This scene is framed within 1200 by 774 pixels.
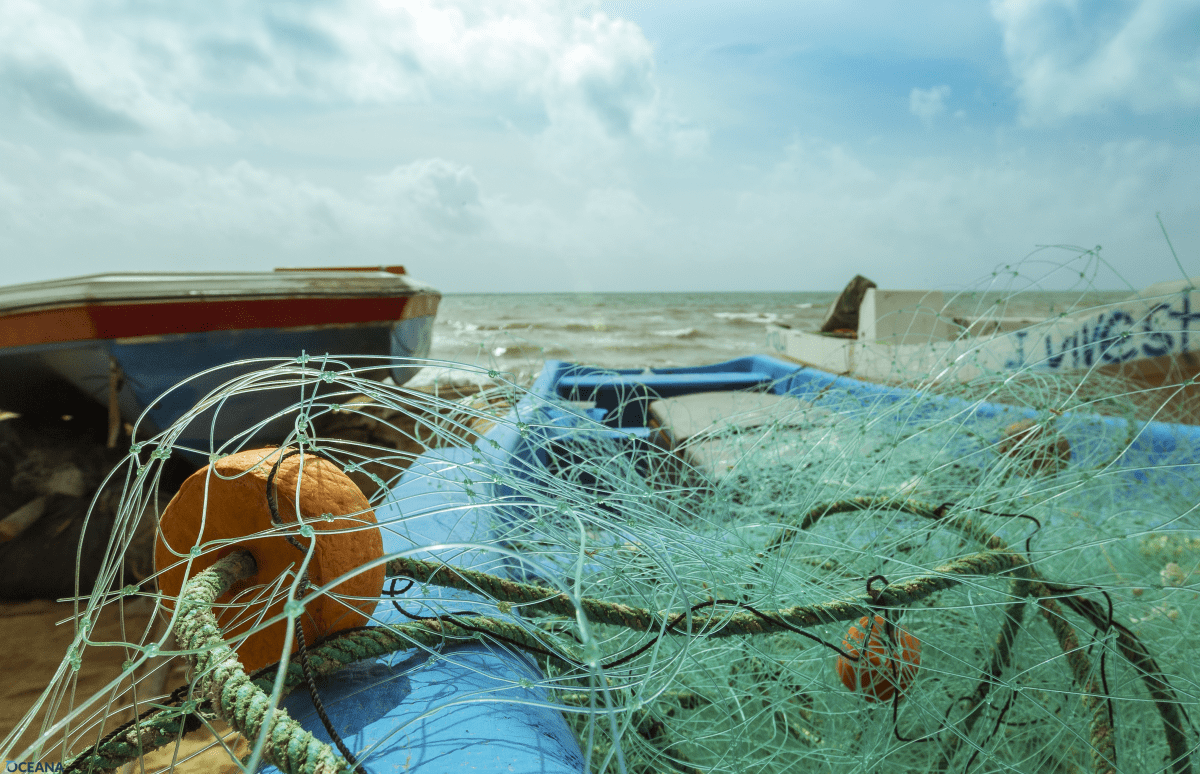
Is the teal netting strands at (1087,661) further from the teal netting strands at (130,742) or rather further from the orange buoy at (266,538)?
the teal netting strands at (130,742)

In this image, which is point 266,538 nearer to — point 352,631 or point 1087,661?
point 352,631

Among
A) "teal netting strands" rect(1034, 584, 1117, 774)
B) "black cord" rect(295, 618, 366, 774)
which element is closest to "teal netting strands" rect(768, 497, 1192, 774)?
"teal netting strands" rect(1034, 584, 1117, 774)

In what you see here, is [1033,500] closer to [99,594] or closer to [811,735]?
[811,735]

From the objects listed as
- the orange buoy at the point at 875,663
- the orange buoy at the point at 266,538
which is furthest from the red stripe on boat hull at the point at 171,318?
the orange buoy at the point at 875,663

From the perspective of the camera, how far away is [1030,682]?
3.87ft

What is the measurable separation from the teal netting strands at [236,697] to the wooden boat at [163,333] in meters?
3.02

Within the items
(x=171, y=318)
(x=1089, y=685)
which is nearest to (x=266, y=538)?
(x=1089, y=685)

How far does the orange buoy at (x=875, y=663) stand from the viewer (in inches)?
41.3

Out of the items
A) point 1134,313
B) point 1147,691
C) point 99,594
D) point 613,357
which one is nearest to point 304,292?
point 99,594

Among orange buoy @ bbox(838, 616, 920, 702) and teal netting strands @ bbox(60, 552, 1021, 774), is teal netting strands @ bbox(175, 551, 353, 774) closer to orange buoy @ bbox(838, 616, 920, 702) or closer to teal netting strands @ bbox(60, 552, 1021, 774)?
teal netting strands @ bbox(60, 552, 1021, 774)

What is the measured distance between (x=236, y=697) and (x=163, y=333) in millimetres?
4006

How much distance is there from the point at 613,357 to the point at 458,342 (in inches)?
165

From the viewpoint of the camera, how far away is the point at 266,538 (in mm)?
859

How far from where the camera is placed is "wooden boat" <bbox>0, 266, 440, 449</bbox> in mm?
3600
